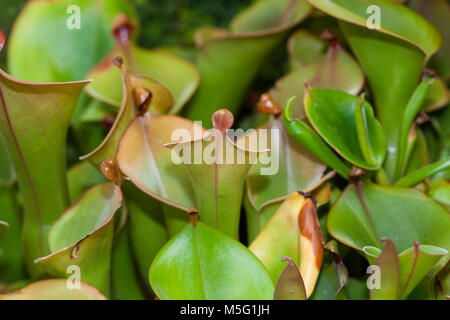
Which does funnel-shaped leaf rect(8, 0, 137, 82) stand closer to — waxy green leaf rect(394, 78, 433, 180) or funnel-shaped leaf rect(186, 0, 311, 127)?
funnel-shaped leaf rect(186, 0, 311, 127)

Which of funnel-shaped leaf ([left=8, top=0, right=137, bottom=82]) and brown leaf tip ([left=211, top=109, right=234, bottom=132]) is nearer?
brown leaf tip ([left=211, top=109, right=234, bottom=132])

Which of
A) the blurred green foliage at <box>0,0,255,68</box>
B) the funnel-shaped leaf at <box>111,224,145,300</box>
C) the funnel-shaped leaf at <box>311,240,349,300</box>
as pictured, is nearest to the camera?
the funnel-shaped leaf at <box>311,240,349,300</box>

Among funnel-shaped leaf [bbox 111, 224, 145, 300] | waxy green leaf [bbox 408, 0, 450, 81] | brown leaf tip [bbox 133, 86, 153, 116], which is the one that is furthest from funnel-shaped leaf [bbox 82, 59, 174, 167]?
waxy green leaf [bbox 408, 0, 450, 81]

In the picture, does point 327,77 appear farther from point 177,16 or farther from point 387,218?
point 177,16

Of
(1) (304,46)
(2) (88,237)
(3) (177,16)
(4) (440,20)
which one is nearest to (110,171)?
(2) (88,237)

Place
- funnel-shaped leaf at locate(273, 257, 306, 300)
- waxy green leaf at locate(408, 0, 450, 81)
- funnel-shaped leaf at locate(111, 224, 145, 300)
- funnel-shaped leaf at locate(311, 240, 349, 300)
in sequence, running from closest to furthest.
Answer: funnel-shaped leaf at locate(273, 257, 306, 300) → funnel-shaped leaf at locate(311, 240, 349, 300) → funnel-shaped leaf at locate(111, 224, 145, 300) → waxy green leaf at locate(408, 0, 450, 81)

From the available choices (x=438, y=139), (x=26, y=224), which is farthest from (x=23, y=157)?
(x=438, y=139)
